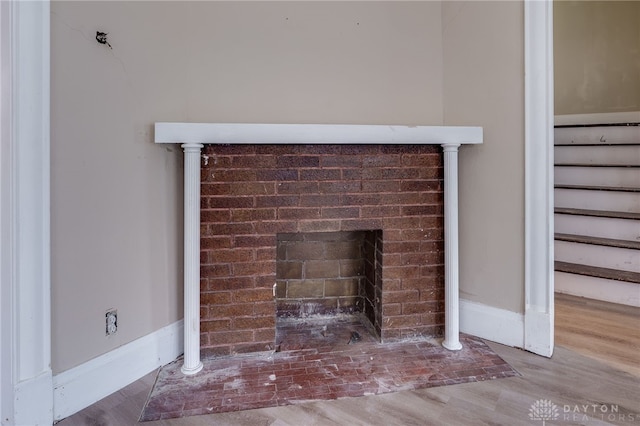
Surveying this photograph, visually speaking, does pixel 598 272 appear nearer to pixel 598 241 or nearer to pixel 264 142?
pixel 598 241

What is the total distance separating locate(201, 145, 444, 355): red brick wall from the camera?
1898mm

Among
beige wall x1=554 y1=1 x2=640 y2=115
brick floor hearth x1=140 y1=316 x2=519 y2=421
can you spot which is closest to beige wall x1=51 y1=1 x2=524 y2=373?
brick floor hearth x1=140 y1=316 x2=519 y2=421

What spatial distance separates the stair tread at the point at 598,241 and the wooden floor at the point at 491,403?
3.07ft

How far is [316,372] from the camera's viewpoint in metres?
1.79

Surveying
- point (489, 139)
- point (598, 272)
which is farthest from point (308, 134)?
point (598, 272)

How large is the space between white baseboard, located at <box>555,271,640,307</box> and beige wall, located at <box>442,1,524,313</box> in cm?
102

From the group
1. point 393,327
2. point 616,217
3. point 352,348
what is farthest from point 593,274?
point 352,348

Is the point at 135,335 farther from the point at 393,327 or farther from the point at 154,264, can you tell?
the point at 393,327

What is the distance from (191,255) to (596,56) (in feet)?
14.0

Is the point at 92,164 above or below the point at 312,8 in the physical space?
below

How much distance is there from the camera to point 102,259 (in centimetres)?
163

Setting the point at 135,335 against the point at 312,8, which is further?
the point at 312,8

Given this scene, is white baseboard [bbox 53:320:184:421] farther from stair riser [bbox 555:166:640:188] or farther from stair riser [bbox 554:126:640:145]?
stair riser [bbox 554:126:640:145]
